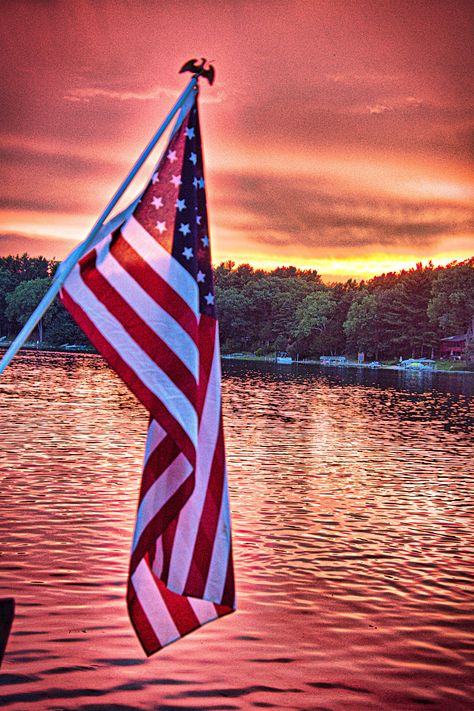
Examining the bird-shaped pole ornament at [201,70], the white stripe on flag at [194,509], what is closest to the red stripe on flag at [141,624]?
the white stripe on flag at [194,509]

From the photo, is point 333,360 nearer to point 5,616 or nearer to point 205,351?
point 205,351

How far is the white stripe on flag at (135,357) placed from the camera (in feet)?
18.1

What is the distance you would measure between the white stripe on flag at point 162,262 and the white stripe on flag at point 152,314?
166mm

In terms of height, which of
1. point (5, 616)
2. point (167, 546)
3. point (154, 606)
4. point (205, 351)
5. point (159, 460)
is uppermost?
point (205, 351)

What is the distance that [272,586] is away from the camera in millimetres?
13805

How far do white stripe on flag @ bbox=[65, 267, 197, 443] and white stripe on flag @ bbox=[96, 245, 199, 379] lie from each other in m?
0.15

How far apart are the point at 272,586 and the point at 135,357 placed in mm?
→ 8995

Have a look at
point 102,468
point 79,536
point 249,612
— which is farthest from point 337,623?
point 102,468

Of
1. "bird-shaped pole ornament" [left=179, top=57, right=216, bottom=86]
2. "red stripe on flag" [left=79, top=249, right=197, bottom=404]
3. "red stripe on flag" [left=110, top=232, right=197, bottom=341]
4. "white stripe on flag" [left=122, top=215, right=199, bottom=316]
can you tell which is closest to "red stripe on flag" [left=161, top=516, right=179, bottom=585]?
"red stripe on flag" [left=79, top=249, right=197, bottom=404]

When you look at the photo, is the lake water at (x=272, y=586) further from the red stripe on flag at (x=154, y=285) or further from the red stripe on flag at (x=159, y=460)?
the red stripe on flag at (x=154, y=285)

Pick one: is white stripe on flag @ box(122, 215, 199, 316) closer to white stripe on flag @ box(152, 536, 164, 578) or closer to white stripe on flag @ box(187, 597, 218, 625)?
white stripe on flag @ box(152, 536, 164, 578)

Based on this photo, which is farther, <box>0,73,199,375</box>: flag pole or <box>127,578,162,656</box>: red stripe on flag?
<box>127,578,162,656</box>: red stripe on flag

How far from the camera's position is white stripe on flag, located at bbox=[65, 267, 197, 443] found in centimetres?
553

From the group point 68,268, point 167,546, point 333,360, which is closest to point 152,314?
point 68,268
